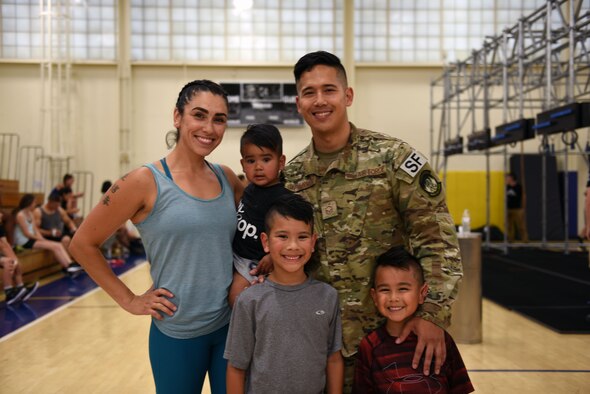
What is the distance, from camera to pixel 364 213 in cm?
202

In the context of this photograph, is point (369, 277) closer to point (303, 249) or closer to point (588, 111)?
point (303, 249)

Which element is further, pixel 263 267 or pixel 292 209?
pixel 263 267

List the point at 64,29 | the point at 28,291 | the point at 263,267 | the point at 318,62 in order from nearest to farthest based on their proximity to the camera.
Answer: the point at 318,62 < the point at 263,267 < the point at 28,291 < the point at 64,29

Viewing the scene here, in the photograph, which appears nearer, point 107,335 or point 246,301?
point 246,301

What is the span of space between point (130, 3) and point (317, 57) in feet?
45.0

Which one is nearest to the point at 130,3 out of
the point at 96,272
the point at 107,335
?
the point at 107,335

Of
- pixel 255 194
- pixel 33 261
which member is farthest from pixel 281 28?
pixel 255 194

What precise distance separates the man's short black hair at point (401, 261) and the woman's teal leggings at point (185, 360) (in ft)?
2.10

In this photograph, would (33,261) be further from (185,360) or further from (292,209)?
(292,209)

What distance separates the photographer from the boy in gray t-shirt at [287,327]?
1.93m

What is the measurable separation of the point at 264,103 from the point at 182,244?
41.8 feet

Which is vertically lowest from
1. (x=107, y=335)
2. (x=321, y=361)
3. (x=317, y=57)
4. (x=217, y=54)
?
(x=107, y=335)

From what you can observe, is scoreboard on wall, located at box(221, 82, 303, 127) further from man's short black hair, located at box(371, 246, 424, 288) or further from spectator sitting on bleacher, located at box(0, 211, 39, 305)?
man's short black hair, located at box(371, 246, 424, 288)

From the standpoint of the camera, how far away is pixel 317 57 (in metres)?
2.00
